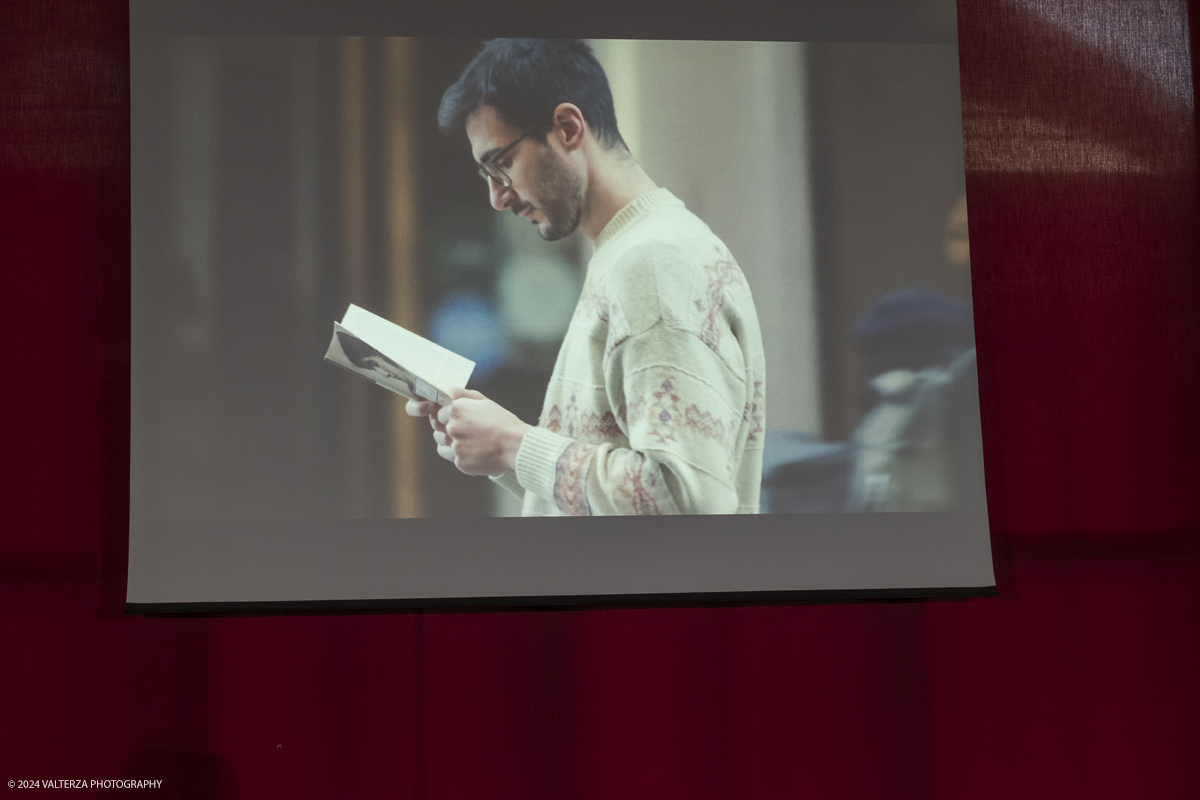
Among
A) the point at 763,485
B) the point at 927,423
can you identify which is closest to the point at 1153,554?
the point at 927,423

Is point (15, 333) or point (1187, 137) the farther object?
point (1187, 137)

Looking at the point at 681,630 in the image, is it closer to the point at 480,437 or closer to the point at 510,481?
the point at 510,481

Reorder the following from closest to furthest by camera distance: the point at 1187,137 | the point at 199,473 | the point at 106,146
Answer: the point at 199,473 → the point at 106,146 → the point at 1187,137

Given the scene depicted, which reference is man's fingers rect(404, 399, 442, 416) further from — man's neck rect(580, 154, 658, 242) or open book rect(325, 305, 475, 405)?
man's neck rect(580, 154, 658, 242)

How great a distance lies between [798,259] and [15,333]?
1880 millimetres

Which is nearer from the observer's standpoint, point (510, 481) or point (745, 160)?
point (510, 481)

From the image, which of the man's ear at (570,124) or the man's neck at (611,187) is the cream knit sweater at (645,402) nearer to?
the man's neck at (611,187)

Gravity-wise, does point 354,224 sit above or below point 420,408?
above

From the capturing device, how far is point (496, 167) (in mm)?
2166

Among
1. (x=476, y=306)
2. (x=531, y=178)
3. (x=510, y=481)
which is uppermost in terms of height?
(x=531, y=178)

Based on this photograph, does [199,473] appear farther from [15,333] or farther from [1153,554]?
[1153,554]

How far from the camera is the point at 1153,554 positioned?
7.51 ft

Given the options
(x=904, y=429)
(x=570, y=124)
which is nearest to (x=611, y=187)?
(x=570, y=124)

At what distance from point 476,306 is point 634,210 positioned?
0.44 m
